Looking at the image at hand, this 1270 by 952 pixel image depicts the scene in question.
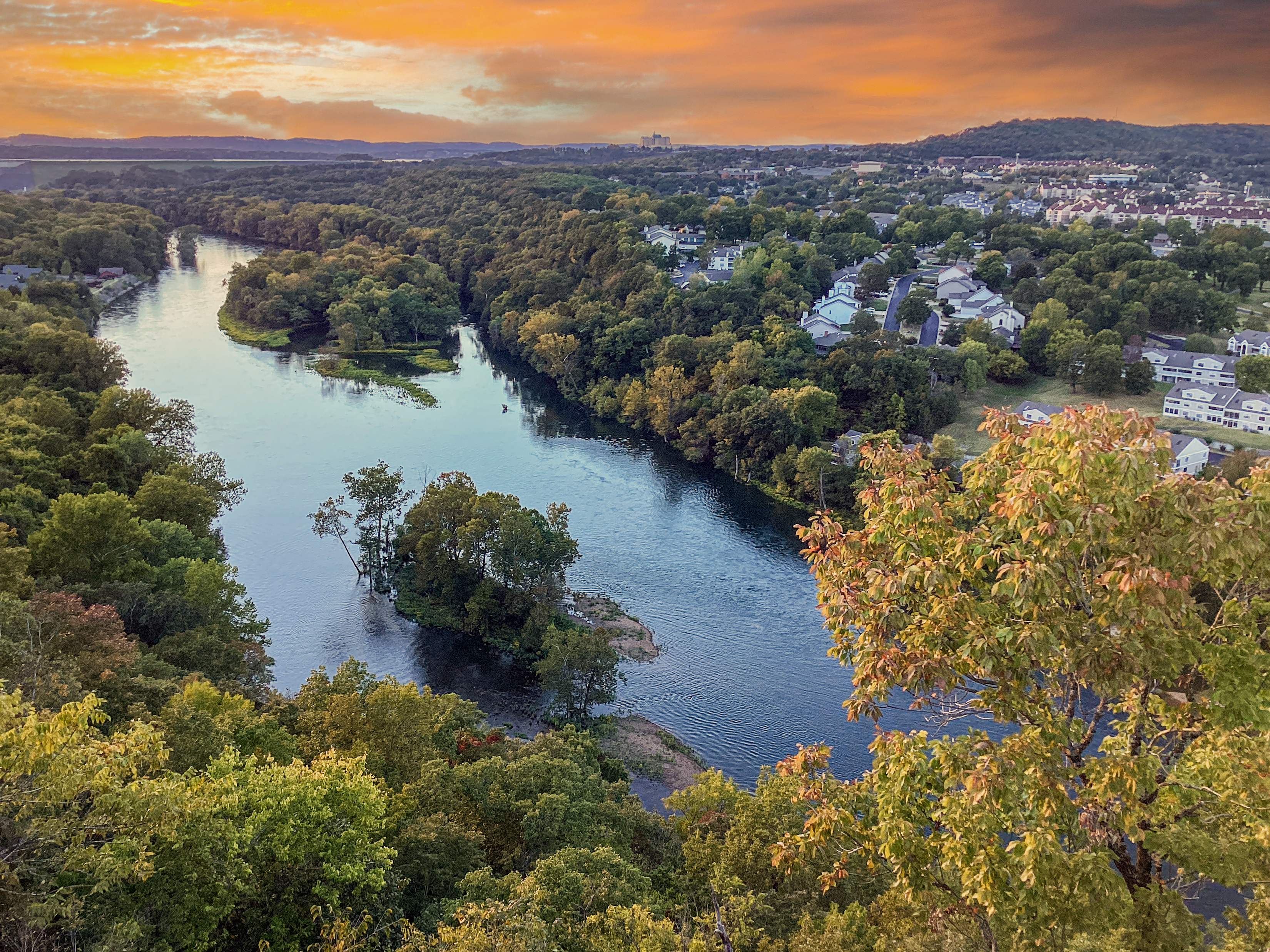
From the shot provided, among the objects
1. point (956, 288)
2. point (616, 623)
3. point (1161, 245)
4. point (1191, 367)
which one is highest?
point (1161, 245)

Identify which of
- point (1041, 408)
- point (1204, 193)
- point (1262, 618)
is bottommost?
point (1041, 408)

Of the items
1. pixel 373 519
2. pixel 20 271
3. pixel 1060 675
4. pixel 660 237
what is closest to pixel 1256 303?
pixel 660 237

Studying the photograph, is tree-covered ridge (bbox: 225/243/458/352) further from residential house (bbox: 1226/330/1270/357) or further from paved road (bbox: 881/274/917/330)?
residential house (bbox: 1226/330/1270/357)

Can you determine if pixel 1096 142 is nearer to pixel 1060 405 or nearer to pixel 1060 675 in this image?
pixel 1060 405

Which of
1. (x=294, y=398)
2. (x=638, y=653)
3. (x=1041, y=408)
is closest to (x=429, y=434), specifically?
(x=294, y=398)

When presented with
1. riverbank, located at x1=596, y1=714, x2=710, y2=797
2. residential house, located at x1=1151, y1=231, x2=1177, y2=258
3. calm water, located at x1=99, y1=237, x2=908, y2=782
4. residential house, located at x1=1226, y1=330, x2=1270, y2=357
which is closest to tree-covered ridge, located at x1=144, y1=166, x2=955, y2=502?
calm water, located at x1=99, y1=237, x2=908, y2=782

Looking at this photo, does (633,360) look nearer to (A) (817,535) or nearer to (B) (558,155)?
(A) (817,535)
